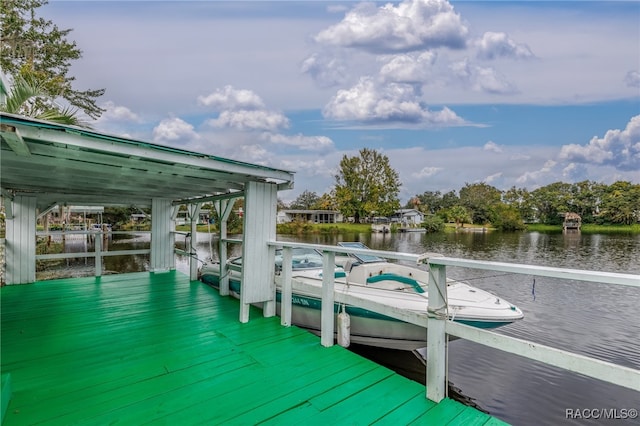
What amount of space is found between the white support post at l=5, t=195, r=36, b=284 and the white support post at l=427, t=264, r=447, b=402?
727 cm

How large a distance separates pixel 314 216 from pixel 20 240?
1697 inches

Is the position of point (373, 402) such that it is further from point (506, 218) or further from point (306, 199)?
point (306, 199)

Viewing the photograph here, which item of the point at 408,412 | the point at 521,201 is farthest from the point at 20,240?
→ the point at 521,201

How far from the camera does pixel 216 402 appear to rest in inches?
90.0

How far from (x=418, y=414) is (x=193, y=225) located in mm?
5996

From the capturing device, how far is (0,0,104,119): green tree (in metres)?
10.9

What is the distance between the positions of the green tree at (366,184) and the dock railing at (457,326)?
40327 millimetres

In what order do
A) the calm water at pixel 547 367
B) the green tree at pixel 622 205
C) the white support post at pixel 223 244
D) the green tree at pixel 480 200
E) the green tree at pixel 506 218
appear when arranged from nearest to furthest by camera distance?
the calm water at pixel 547 367
the white support post at pixel 223 244
the green tree at pixel 622 205
the green tree at pixel 506 218
the green tree at pixel 480 200

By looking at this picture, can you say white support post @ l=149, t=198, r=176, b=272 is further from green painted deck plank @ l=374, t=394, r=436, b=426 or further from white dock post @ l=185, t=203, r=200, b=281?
green painted deck plank @ l=374, t=394, r=436, b=426

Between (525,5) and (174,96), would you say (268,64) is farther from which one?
(525,5)

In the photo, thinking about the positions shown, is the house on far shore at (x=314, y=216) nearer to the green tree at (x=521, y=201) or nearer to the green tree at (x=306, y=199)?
the green tree at (x=306, y=199)

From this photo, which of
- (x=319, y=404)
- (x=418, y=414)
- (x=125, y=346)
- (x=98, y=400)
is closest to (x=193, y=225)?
(x=125, y=346)

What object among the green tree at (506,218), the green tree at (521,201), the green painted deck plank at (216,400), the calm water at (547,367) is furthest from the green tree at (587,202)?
the green painted deck plank at (216,400)

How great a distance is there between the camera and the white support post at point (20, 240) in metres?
5.94
